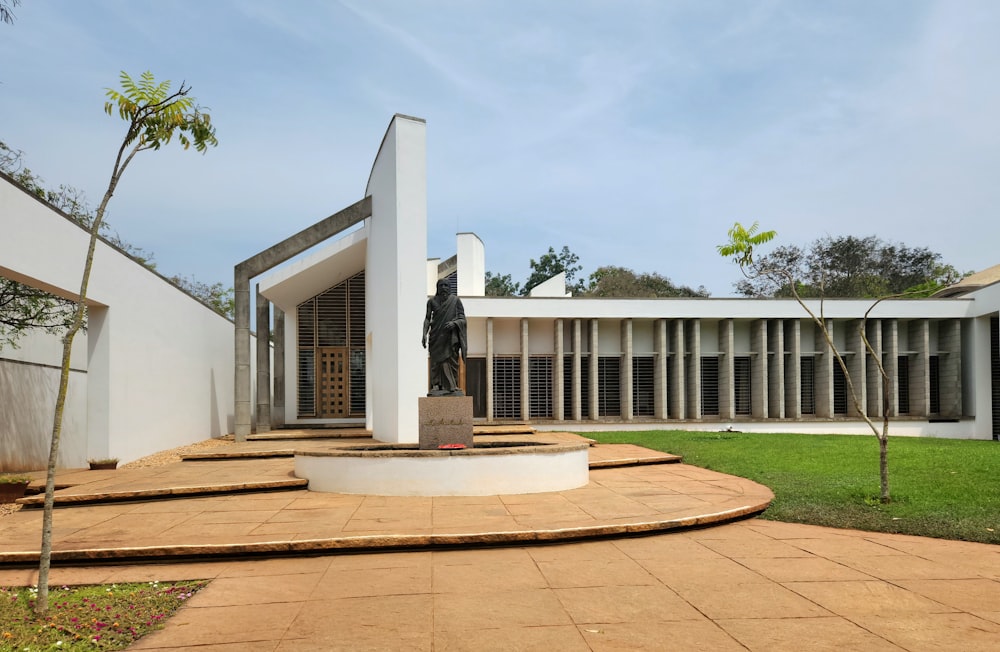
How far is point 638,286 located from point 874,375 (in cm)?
2216

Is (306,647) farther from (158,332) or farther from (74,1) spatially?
(158,332)

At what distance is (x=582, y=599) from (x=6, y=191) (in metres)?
8.02

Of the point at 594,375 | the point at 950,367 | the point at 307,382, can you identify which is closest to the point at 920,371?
the point at 950,367

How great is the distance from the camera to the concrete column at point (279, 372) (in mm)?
19141

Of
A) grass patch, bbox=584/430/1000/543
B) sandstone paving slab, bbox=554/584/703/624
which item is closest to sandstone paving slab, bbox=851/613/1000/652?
sandstone paving slab, bbox=554/584/703/624

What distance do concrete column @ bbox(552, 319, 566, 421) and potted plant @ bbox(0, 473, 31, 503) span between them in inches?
516

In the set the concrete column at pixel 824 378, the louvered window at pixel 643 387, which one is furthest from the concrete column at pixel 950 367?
the louvered window at pixel 643 387

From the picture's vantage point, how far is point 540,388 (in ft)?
64.9

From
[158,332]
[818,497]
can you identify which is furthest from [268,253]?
[818,497]

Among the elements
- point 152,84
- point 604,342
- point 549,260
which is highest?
point 549,260

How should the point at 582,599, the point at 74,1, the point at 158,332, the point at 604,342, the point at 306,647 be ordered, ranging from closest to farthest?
the point at 306,647 < the point at 582,599 < the point at 74,1 < the point at 158,332 < the point at 604,342

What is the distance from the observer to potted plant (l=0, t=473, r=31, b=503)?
8.45m

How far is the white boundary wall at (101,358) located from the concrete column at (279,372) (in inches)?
129

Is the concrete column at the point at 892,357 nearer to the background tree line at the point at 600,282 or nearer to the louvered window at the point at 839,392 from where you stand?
the louvered window at the point at 839,392
